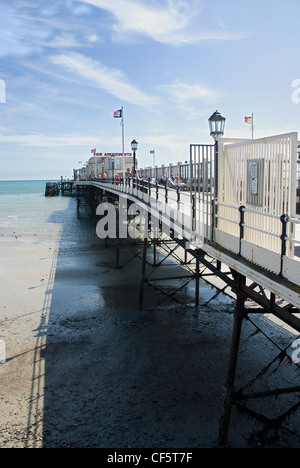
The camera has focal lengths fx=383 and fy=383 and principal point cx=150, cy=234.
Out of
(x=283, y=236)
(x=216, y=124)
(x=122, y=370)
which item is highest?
(x=216, y=124)

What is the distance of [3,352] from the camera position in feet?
29.3

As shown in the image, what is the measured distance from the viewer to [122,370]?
8031 millimetres

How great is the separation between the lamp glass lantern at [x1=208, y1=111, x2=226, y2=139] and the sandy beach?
4.14 meters

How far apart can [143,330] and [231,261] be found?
206 inches

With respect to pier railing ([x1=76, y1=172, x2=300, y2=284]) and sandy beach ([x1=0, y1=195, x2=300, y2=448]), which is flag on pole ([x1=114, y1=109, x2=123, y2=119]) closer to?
sandy beach ([x1=0, y1=195, x2=300, y2=448])

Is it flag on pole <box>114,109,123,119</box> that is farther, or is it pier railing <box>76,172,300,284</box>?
flag on pole <box>114,109,123,119</box>

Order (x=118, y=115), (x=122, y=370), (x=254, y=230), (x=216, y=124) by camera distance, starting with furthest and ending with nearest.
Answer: (x=118, y=115) < (x=122, y=370) < (x=216, y=124) < (x=254, y=230)

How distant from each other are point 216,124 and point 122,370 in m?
5.25

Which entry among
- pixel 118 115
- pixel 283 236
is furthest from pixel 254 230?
pixel 118 115

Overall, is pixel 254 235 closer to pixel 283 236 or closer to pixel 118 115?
pixel 283 236

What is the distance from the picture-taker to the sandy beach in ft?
20.3

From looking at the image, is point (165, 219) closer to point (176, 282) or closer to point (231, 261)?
point (231, 261)

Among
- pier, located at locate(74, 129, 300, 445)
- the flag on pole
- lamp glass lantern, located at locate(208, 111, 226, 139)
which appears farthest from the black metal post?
the flag on pole

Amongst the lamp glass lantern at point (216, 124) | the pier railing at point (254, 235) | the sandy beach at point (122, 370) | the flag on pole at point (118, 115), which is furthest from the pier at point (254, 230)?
the flag on pole at point (118, 115)
